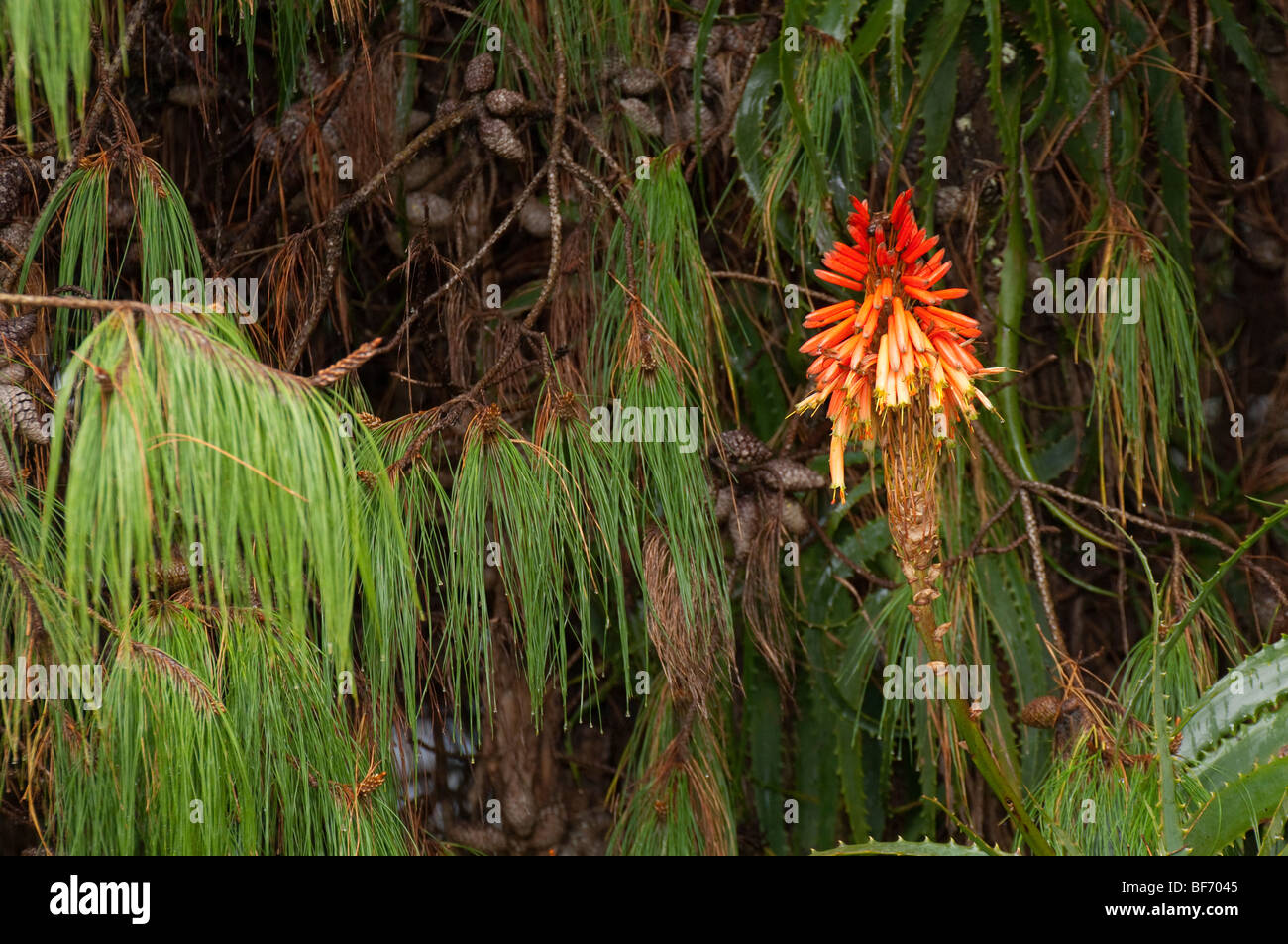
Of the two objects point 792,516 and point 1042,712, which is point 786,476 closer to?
point 792,516

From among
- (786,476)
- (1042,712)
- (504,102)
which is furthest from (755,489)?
(504,102)

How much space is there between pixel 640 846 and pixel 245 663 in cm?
43

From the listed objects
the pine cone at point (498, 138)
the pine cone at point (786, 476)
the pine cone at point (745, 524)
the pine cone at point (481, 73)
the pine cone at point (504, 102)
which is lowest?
the pine cone at point (745, 524)

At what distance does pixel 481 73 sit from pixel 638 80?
0.15 m

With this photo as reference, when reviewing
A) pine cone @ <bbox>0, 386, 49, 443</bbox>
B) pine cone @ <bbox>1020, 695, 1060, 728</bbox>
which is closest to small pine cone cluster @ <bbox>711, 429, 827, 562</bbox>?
pine cone @ <bbox>1020, 695, 1060, 728</bbox>

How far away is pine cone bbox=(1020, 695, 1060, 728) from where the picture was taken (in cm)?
99

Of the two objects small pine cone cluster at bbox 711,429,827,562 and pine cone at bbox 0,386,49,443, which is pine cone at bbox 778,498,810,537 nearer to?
small pine cone cluster at bbox 711,429,827,562

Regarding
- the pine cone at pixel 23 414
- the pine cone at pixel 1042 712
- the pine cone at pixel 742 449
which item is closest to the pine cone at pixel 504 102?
the pine cone at pixel 742 449

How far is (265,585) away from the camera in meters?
0.63

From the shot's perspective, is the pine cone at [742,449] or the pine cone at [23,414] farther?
the pine cone at [742,449]

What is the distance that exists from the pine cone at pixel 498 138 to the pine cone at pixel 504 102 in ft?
0.04

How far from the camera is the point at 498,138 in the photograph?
3.51 feet

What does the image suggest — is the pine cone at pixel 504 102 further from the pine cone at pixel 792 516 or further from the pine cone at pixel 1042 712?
the pine cone at pixel 1042 712

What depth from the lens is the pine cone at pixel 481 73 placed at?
107cm
